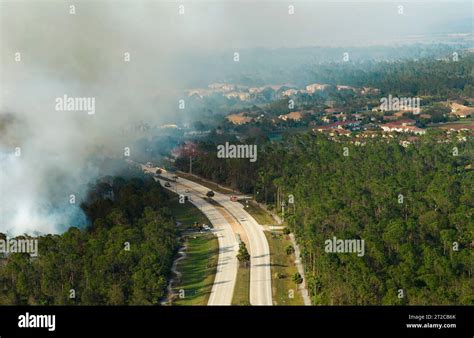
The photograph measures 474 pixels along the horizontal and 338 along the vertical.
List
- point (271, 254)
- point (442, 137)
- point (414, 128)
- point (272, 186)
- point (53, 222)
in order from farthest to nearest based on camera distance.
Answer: point (414, 128) → point (442, 137) → point (272, 186) → point (53, 222) → point (271, 254)

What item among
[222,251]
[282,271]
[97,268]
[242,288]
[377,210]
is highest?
[377,210]

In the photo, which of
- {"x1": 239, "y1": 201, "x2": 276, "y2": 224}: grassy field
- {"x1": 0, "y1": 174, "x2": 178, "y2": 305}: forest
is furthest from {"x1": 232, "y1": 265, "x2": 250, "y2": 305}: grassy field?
{"x1": 239, "y1": 201, "x2": 276, "y2": 224}: grassy field

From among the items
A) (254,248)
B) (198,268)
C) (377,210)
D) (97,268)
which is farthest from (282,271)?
(97,268)

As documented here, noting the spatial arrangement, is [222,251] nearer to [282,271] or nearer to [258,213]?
[282,271]

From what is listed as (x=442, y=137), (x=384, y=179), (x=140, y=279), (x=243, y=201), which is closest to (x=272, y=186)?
(x=243, y=201)

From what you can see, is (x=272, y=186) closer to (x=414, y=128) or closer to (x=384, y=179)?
(x=384, y=179)

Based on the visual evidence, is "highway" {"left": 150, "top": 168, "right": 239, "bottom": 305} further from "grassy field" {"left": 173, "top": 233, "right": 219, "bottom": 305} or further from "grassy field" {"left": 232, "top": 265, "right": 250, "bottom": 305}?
"grassy field" {"left": 173, "top": 233, "right": 219, "bottom": 305}
